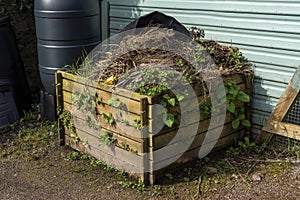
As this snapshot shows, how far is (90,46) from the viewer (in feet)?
15.3

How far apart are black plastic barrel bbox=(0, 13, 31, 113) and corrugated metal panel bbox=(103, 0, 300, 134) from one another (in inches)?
80.3

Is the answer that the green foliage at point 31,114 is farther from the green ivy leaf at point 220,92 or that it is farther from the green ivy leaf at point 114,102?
the green ivy leaf at point 220,92

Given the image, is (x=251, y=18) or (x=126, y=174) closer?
(x=126, y=174)

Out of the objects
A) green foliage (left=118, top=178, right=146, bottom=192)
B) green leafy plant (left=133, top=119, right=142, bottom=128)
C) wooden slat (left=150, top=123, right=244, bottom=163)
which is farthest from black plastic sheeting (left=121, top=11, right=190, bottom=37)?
green foliage (left=118, top=178, right=146, bottom=192)

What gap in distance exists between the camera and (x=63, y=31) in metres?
4.43

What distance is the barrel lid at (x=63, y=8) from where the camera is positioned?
4.38 meters

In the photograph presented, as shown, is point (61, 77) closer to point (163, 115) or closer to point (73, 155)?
point (73, 155)

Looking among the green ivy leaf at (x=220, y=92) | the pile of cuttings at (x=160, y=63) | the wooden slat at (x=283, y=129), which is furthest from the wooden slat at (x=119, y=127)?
the wooden slat at (x=283, y=129)

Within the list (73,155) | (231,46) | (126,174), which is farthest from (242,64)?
(73,155)

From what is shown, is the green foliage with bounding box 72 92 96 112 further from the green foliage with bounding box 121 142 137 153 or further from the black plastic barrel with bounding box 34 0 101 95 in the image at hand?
the black plastic barrel with bounding box 34 0 101 95

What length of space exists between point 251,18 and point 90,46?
1736 mm

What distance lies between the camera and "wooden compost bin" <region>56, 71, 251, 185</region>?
3287 millimetres

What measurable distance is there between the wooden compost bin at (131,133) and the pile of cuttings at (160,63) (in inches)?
4.2

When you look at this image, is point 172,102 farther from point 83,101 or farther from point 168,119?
point 83,101
